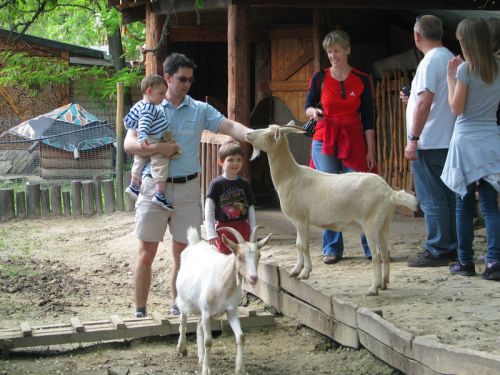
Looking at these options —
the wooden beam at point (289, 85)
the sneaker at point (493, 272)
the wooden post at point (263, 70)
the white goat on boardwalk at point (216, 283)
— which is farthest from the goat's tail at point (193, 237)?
the wooden post at point (263, 70)

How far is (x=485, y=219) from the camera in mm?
6484

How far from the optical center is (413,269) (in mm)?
7242

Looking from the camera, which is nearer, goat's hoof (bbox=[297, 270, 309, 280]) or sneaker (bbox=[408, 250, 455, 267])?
goat's hoof (bbox=[297, 270, 309, 280])

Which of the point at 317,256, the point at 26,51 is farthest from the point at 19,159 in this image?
the point at 317,256

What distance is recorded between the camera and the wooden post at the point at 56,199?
1531 cm

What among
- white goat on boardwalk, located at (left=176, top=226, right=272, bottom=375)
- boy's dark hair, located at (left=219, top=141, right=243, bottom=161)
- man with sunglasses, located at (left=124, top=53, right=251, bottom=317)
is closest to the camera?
white goat on boardwalk, located at (left=176, top=226, right=272, bottom=375)

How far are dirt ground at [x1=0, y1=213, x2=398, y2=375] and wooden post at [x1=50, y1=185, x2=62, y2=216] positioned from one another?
1.30ft

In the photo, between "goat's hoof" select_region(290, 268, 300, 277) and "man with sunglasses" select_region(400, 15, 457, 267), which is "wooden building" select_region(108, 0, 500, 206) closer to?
"man with sunglasses" select_region(400, 15, 457, 267)

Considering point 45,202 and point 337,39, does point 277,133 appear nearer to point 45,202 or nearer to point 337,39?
point 337,39

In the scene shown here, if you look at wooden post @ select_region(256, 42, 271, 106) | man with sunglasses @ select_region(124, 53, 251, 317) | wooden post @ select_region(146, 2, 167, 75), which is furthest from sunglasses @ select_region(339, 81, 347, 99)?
wooden post @ select_region(256, 42, 271, 106)

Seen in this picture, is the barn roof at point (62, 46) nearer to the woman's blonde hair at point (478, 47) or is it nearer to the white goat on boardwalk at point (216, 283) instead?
the white goat on boardwalk at point (216, 283)

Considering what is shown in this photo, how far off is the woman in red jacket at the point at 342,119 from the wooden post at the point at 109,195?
8196 millimetres

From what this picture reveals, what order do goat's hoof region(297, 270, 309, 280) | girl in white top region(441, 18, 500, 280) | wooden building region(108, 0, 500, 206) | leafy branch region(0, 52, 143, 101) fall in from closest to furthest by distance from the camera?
girl in white top region(441, 18, 500, 280) < goat's hoof region(297, 270, 309, 280) < wooden building region(108, 0, 500, 206) < leafy branch region(0, 52, 143, 101)

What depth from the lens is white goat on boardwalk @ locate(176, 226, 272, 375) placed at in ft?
17.6
